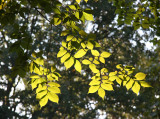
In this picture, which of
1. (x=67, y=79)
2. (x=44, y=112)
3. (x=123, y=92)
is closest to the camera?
(x=123, y=92)

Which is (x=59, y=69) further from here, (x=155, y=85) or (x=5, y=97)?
(x=155, y=85)

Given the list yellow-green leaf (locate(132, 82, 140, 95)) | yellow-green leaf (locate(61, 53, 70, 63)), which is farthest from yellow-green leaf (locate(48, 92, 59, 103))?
yellow-green leaf (locate(132, 82, 140, 95))

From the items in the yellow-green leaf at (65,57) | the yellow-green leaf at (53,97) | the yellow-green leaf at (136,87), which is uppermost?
the yellow-green leaf at (65,57)

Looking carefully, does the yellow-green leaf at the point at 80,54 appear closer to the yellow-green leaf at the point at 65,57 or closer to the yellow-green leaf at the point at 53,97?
the yellow-green leaf at the point at 65,57

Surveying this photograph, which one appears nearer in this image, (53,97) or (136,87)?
(53,97)

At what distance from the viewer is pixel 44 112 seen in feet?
65.0

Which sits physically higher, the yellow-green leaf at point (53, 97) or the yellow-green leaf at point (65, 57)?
the yellow-green leaf at point (65, 57)

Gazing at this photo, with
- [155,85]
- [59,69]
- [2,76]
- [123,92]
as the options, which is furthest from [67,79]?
[155,85]

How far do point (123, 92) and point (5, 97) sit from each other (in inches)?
410

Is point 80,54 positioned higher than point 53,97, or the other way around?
point 80,54

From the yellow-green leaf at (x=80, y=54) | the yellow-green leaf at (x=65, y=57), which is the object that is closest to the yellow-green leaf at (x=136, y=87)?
the yellow-green leaf at (x=80, y=54)

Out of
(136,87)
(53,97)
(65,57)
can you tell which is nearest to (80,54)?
(65,57)

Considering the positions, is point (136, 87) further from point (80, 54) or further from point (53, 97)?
point (53, 97)

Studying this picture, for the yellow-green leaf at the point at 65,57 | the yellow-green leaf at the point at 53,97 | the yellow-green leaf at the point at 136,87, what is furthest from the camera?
the yellow-green leaf at the point at 136,87
